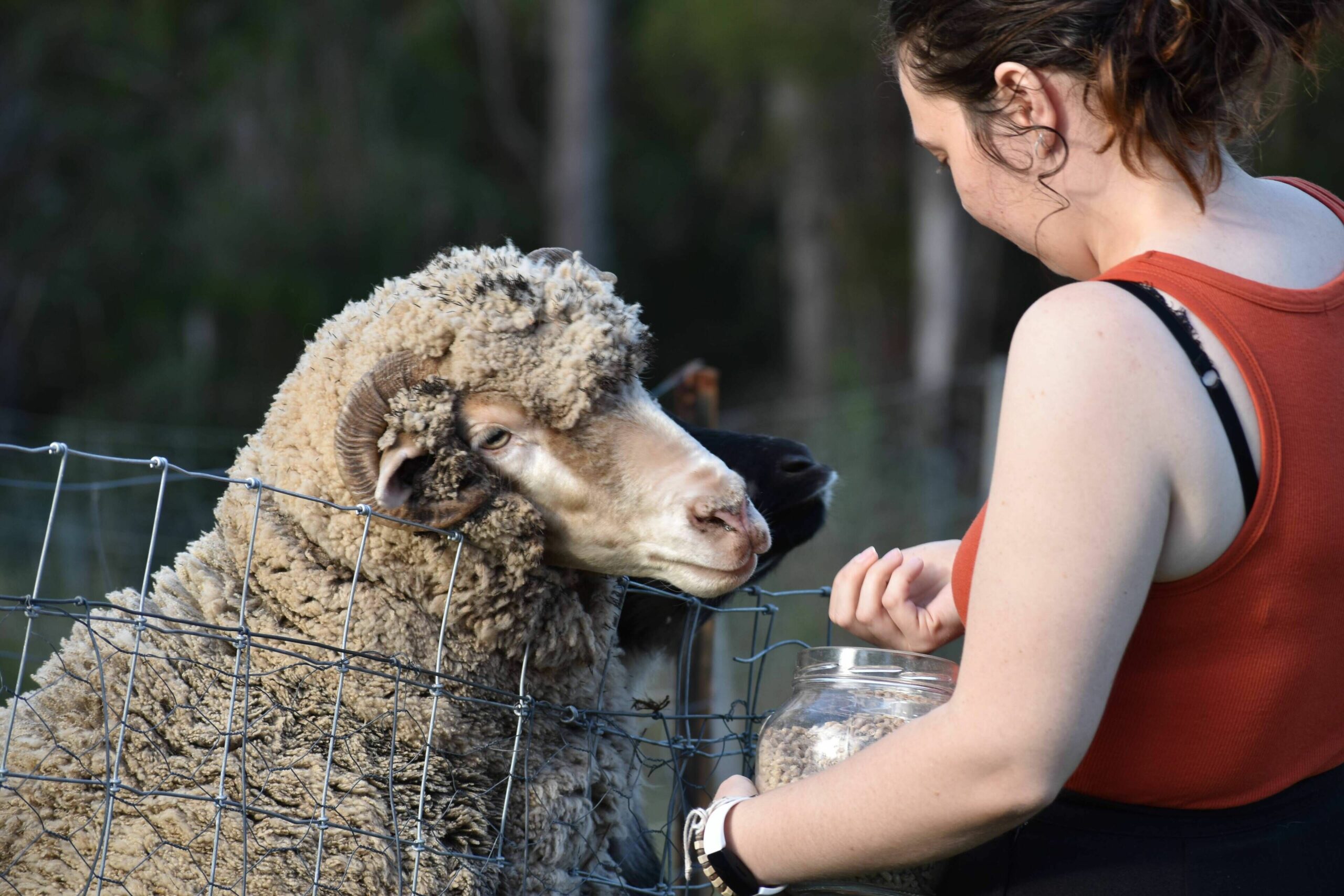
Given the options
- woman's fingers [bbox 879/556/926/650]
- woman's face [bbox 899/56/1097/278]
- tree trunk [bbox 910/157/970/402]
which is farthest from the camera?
tree trunk [bbox 910/157/970/402]

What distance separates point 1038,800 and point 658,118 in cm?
2238

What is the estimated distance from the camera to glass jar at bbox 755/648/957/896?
149cm

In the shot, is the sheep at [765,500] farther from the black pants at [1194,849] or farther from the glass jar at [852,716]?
the black pants at [1194,849]

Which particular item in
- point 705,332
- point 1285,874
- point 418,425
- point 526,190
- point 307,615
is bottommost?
point 1285,874

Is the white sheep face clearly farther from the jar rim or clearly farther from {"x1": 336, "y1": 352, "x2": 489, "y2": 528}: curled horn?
the jar rim

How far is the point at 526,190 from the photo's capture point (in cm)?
2298

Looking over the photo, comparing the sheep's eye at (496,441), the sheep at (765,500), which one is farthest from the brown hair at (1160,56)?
the sheep at (765,500)

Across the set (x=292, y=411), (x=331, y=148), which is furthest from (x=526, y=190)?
(x=292, y=411)

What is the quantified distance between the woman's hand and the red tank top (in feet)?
1.13

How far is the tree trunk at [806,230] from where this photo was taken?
1830 cm

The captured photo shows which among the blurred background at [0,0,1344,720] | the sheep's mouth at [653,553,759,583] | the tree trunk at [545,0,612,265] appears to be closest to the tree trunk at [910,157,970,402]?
the blurred background at [0,0,1344,720]

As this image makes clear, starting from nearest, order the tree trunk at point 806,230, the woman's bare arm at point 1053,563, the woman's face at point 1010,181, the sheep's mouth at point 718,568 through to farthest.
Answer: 1. the woman's bare arm at point 1053,563
2. the woman's face at point 1010,181
3. the sheep's mouth at point 718,568
4. the tree trunk at point 806,230

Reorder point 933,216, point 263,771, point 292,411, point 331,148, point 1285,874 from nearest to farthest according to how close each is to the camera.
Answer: point 1285,874 → point 263,771 → point 292,411 → point 933,216 → point 331,148

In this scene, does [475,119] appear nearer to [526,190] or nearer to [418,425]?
[526,190]
